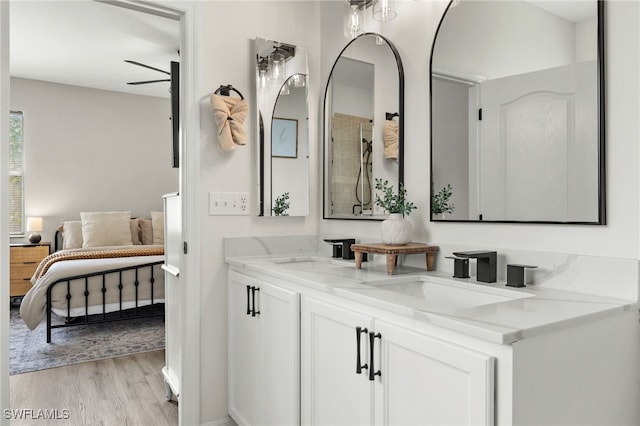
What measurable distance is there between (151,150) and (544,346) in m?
6.26

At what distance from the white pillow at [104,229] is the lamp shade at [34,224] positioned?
1.56 ft

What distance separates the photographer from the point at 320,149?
101 inches

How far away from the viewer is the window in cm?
555

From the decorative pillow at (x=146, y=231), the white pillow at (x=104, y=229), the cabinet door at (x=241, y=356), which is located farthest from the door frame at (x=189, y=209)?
the decorative pillow at (x=146, y=231)

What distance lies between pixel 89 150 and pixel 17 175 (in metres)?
0.89

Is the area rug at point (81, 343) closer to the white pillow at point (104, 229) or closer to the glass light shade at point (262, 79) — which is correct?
the white pillow at point (104, 229)

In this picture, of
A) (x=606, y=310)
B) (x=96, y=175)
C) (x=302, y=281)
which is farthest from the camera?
(x=96, y=175)

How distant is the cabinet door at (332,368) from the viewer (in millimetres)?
1353

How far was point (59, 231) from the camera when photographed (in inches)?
227

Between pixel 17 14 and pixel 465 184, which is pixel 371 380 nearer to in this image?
pixel 465 184

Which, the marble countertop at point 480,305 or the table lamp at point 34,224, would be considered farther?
the table lamp at point 34,224

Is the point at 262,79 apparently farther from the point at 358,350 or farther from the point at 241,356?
the point at 358,350

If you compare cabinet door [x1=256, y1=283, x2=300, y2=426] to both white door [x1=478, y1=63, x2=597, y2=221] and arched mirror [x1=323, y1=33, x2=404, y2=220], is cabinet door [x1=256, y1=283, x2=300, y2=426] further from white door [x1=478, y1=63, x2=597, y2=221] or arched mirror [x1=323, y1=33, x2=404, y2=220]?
white door [x1=478, y1=63, x2=597, y2=221]

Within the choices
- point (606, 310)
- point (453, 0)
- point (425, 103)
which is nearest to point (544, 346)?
point (606, 310)
